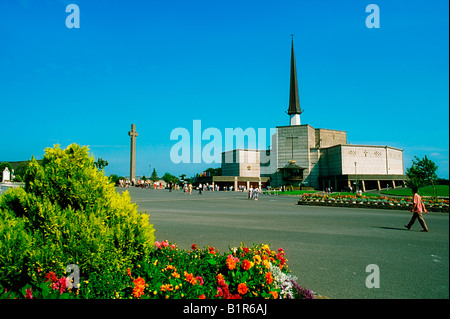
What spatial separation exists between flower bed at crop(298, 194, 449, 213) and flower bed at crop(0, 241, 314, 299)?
20.0 meters

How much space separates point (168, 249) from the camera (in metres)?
4.45

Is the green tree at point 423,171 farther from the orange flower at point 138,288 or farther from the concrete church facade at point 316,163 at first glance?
the concrete church facade at point 316,163

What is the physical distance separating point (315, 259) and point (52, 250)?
5362 millimetres

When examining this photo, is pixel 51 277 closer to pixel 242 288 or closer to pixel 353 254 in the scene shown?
pixel 242 288

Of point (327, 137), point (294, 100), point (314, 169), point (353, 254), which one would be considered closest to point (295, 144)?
point (314, 169)

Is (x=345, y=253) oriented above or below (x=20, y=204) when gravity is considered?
below

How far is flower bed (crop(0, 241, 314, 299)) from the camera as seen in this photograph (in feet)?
9.85

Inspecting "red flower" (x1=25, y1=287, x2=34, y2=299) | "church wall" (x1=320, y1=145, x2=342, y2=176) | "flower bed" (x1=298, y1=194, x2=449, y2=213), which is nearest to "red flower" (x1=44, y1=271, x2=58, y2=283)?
"red flower" (x1=25, y1=287, x2=34, y2=299)

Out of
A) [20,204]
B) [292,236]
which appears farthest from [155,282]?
[292,236]

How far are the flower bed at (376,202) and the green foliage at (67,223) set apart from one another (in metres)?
21.2

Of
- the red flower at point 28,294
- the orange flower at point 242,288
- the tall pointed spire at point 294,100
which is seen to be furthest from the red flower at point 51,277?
the tall pointed spire at point 294,100

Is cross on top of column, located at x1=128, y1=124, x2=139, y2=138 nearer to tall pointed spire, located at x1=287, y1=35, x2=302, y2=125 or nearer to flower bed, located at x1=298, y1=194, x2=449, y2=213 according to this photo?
flower bed, located at x1=298, y1=194, x2=449, y2=213
